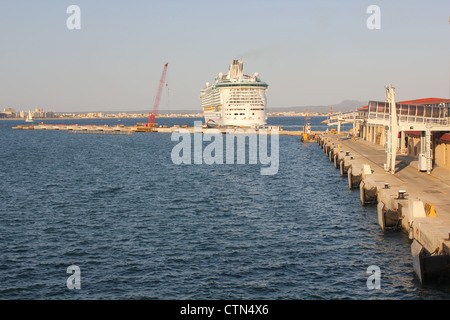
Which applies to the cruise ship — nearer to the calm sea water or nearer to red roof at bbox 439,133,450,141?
the calm sea water

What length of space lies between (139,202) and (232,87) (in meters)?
116

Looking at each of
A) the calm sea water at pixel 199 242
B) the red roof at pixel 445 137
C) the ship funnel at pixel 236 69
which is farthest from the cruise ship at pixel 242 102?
the red roof at pixel 445 137

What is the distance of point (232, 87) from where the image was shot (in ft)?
517

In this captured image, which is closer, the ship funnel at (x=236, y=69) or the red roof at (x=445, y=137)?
the red roof at (x=445, y=137)

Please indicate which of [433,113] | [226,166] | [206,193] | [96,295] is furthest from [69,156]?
[96,295]

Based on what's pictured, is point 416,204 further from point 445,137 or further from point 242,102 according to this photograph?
point 242,102

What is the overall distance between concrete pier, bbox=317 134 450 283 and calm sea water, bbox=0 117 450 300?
94 centimetres

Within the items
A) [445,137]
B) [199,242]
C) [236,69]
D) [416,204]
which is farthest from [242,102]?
[416,204]

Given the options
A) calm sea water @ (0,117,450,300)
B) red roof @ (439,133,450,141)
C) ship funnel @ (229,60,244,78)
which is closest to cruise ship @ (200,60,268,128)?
ship funnel @ (229,60,244,78)

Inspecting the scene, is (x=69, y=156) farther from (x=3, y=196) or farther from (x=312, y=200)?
(x=312, y=200)

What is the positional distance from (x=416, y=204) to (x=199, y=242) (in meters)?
12.9

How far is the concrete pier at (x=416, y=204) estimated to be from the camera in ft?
72.2

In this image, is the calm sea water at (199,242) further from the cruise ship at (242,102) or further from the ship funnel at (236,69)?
the ship funnel at (236,69)

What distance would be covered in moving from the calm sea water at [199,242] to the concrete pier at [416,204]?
944 millimetres
